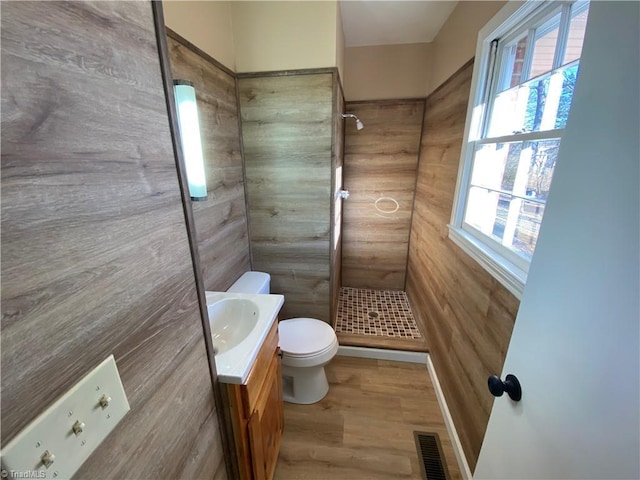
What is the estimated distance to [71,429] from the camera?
1.24ft

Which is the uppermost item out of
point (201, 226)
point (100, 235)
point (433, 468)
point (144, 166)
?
point (144, 166)

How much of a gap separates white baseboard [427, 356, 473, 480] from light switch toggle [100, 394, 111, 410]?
5.60ft

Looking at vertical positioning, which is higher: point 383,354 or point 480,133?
point 480,133

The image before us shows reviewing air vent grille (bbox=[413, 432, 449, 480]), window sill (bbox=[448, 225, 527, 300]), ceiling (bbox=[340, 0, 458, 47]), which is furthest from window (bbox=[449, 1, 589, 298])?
air vent grille (bbox=[413, 432, 449, 480])

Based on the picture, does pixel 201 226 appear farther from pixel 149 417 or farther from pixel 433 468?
pixel 433 468

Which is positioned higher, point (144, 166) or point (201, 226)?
point (144, 166)

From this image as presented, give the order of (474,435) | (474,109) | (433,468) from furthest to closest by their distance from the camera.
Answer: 1. (474,109)
2. (433,468)
3. (474,435)

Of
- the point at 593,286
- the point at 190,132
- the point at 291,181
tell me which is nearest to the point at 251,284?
the point at 291,181

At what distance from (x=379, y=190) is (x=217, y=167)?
1.80 metres

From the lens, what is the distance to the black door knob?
0.69 meters

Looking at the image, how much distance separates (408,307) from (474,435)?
5.08 ft

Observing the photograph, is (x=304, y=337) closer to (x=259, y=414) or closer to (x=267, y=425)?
(x=267, y=425)

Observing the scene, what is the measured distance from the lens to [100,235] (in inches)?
16.2

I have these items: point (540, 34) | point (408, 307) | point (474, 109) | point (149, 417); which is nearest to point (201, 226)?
point (149, 417)
